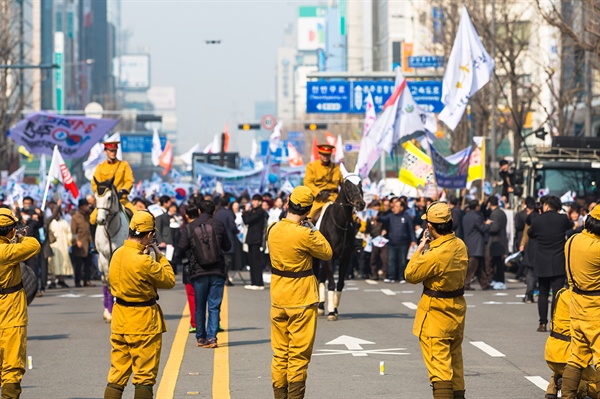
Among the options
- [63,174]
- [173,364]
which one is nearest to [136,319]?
[173,364]

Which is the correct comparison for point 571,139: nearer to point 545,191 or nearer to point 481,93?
point 545,191

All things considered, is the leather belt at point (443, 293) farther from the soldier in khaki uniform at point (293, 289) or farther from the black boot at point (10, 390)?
the black boot at point (10, 390)

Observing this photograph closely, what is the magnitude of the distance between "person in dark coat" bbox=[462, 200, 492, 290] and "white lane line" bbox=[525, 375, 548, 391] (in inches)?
479

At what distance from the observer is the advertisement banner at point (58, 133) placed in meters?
34.3

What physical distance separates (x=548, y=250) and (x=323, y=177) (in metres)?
3.61

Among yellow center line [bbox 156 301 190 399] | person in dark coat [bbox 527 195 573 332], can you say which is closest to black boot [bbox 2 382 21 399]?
yellow center line [bbox 156 301 190 399]

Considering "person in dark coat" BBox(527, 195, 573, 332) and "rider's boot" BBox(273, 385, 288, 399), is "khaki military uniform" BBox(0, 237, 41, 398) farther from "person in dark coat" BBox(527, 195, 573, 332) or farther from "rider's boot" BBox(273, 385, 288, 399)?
"person in dark coat" BBox(527, 195, 573, 332)

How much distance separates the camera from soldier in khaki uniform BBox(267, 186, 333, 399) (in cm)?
1064

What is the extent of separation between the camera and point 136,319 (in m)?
10.1

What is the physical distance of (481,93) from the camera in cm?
5109

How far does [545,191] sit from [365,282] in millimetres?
5037

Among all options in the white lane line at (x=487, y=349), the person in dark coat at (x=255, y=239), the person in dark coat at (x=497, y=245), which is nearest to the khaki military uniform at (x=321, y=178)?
the white lane line at (x=487, y=349)

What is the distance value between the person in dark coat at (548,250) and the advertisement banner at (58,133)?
63.5 ft

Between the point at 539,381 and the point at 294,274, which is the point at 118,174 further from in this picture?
the point at 294,274
